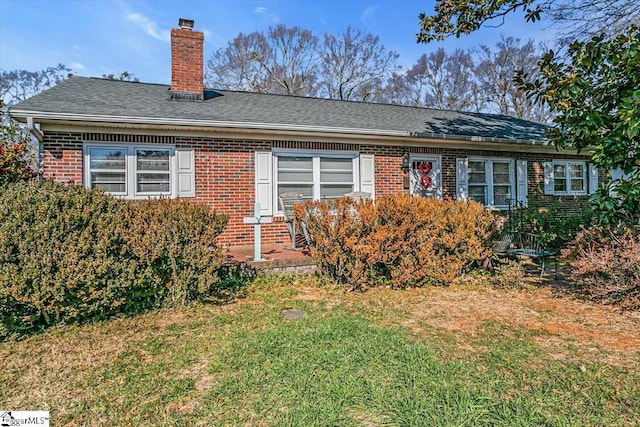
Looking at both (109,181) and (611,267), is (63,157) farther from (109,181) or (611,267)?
(611,267)

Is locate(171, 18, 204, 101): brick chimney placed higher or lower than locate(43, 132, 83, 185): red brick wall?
higher

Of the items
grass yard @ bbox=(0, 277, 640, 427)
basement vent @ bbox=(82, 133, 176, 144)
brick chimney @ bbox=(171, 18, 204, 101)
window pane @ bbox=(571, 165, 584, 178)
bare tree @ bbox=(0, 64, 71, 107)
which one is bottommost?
grass yard @ bbox=(0, 277, 640, 427)

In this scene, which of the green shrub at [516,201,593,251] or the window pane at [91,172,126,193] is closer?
the window pane at [91,172,126,193]

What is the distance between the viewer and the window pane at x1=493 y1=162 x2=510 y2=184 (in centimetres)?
1171

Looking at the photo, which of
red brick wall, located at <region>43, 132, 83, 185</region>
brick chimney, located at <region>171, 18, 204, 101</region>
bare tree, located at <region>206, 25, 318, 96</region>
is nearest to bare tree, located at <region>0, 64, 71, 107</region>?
bare tree, located at <region>206, 25, 318, 96</region>

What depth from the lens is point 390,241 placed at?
20.1 feet

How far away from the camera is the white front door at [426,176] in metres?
10.6

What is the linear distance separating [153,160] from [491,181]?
8.95 meters

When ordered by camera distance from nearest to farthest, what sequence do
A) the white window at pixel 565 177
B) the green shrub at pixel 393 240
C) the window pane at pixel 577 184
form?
the green shrub at pixel 393 240, the white window at pixel 565 177, the window pane at pixel 577 184

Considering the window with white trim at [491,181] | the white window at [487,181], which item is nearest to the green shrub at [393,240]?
the white window at [487,181]

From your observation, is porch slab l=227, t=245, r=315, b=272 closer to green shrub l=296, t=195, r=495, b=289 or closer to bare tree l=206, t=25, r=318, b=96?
green shrub l=296, t=195, r=495, b=289

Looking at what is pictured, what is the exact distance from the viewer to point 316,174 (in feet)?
31.4

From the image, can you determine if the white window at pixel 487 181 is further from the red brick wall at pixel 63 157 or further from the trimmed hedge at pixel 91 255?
the red brick wall at pixel 63 157

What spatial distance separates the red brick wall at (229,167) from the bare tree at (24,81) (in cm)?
2273
